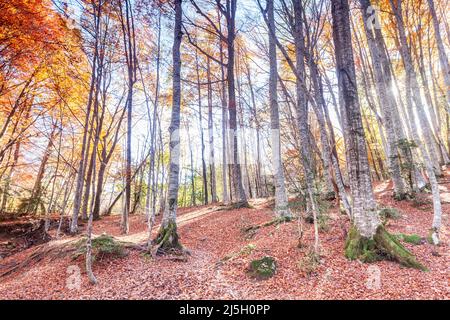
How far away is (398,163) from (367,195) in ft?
18.0

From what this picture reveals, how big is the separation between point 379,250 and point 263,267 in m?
2.26

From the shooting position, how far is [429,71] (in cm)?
1545

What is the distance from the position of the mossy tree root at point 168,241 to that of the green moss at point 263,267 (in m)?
1.98

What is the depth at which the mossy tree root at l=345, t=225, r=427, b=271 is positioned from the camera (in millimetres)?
4016

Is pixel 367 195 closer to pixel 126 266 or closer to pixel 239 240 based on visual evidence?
pixel 239 240

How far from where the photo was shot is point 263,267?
448 cm

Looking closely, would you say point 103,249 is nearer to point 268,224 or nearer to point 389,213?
point 268,224

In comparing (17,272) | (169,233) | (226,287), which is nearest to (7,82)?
(17,272)

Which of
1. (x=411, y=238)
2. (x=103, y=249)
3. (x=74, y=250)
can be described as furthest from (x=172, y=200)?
(x=411, y=238)

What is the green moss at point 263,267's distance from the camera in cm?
436

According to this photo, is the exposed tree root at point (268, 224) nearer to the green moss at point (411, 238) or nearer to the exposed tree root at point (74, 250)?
the green moss at point (411, 238)

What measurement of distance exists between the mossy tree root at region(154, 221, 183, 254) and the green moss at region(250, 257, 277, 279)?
6.51 ft

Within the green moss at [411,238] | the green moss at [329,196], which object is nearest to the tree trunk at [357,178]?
the green moss at [411,238]

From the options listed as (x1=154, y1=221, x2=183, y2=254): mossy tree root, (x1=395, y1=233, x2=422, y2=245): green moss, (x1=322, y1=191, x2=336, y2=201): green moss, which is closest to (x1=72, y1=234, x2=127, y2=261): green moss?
(x1=154, y1=221, x2=183, y2=254): mossy tree root
